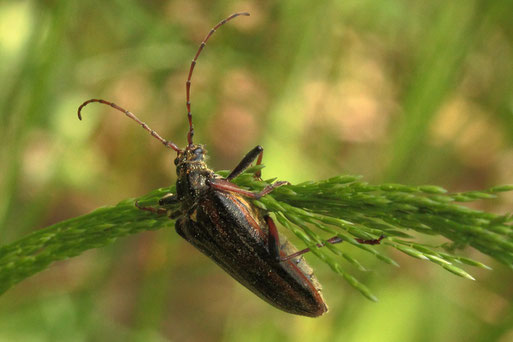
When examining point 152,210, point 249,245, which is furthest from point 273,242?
point 152,210

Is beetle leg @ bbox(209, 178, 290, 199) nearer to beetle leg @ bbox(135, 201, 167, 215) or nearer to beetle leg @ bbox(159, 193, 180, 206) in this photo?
beetle leg @ bbox(159, 193, 180, 206)

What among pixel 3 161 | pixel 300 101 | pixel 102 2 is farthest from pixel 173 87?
pixel 3 161

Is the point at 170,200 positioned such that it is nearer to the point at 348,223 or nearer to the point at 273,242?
the point at 273,242

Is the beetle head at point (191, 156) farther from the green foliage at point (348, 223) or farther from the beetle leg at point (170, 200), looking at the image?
the green foliage at point (348, 223)

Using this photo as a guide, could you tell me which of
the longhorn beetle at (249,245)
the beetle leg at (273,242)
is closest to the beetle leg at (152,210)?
the longhorn beetle at (249,245)

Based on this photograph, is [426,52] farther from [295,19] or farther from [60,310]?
[60,310]

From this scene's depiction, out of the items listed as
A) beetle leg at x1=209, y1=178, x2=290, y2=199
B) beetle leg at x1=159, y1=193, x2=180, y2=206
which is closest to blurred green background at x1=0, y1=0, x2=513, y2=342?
beetle leg at x1=159, y1=193, x2=180, y2=206
